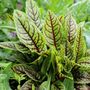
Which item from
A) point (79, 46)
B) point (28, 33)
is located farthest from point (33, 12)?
point (79, 46)

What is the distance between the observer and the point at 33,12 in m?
1.07

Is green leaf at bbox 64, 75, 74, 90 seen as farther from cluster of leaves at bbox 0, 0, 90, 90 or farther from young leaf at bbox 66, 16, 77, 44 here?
young leaf at bbox 66, 16, 77, 44

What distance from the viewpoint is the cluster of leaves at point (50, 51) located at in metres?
0.99

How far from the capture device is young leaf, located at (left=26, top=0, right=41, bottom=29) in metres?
1.05

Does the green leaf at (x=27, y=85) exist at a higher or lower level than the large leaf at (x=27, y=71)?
lower

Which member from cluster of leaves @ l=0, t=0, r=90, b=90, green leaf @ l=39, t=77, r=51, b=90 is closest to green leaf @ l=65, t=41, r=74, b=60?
cluster of leaves @ l=0, t=0, r=90, b=90

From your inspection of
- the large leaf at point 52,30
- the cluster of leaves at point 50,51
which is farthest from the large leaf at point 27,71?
the large leaf at point 52,30

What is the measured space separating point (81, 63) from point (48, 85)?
0.14m

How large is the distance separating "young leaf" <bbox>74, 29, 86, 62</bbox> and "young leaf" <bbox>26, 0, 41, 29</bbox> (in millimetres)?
174

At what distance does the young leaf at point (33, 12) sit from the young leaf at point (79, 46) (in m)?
0.17

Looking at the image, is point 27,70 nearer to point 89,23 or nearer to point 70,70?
point 70,70

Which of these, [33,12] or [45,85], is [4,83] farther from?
[33,12]

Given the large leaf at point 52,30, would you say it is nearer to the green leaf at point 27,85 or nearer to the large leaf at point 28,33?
the large leaf at point 28,33

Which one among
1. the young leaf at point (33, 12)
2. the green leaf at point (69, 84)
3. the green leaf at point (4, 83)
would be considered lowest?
the green leaf at point (69, 84)
